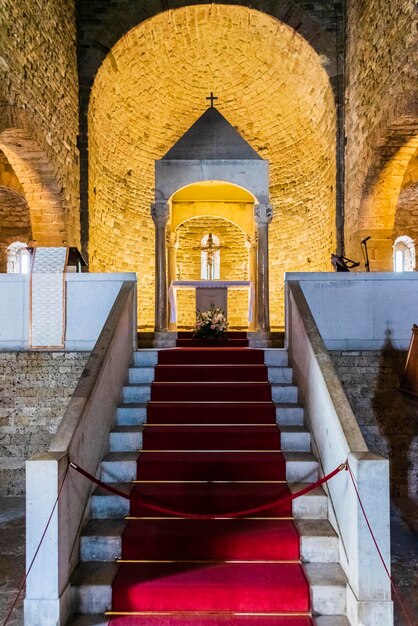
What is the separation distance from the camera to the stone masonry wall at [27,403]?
211 inches

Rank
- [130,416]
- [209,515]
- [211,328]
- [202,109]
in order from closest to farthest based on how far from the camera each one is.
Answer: [209,515] → [130,416] → [211,328] → [202,109]

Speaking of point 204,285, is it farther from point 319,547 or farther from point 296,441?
point 319,547

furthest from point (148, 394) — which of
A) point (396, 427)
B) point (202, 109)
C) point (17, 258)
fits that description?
point (17, 258)

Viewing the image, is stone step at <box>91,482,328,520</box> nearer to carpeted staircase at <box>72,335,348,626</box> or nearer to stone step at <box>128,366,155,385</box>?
carpeted staircase at <box>72,335,348,626</box>

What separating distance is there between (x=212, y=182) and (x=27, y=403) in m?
4.68

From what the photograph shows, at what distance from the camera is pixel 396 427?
17.5 ft

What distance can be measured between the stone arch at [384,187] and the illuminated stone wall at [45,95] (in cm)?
563

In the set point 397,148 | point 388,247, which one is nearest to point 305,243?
point 388,247

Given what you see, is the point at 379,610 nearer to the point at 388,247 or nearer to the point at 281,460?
the point at 281,460

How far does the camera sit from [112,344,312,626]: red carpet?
9.81 ft

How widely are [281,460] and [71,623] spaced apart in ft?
6.28

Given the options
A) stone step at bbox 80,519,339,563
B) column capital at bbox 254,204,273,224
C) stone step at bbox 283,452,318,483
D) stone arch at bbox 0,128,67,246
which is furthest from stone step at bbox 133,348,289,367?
stone arch at bbox 0,128,67,246

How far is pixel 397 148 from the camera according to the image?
8.14 meters

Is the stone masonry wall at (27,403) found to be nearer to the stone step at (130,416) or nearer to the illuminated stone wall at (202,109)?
the stone step at (130,416)
